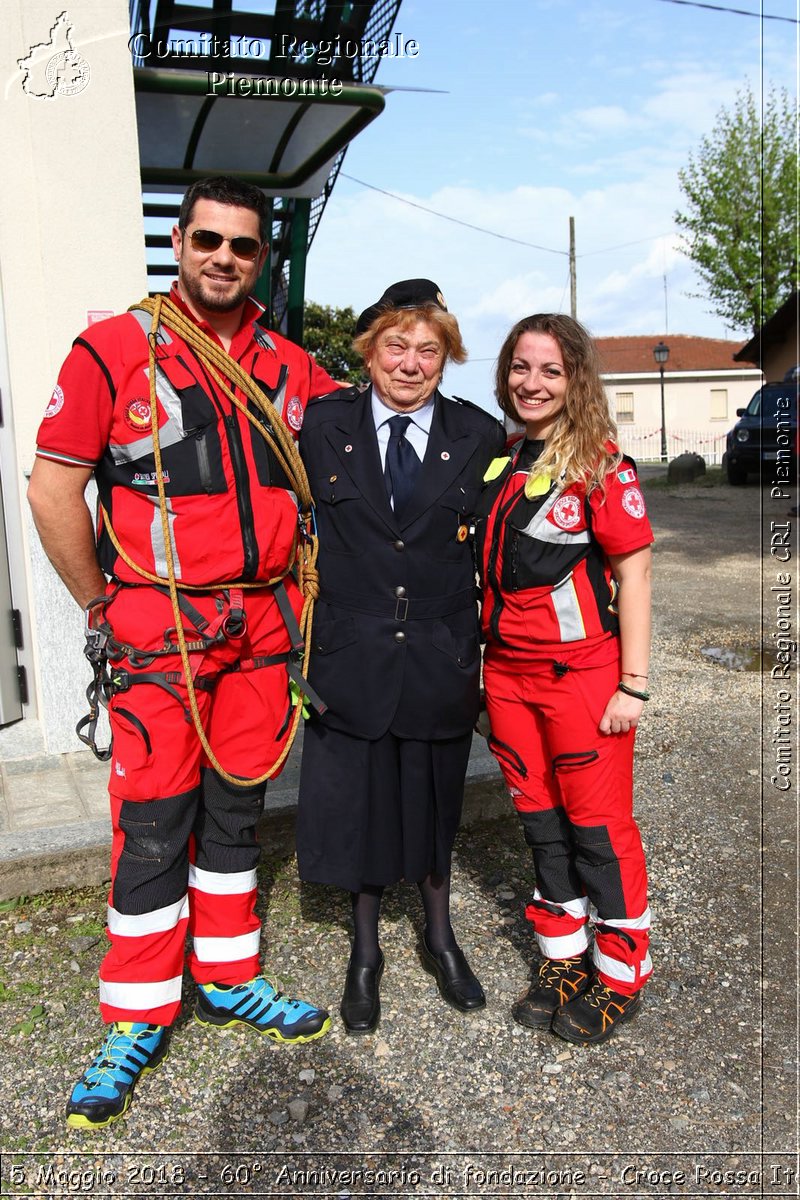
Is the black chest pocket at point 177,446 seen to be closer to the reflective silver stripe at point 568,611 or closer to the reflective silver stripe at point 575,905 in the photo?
the reflective silver stripe at point 568,611

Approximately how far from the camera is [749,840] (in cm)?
390

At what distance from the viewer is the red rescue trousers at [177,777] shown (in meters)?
2.46

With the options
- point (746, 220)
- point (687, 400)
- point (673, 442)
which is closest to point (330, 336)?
point (746, 220)

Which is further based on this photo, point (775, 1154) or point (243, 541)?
→ point (243, 541)

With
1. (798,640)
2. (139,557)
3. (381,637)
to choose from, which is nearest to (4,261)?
(139,557)

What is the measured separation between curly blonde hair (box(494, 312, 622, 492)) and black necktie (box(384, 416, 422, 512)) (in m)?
0.35

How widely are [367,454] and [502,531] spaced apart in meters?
0.44

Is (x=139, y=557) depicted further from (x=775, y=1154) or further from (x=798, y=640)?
(x=798, y=640)

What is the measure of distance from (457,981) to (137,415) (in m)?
1.95

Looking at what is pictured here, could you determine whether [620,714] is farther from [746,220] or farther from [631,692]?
[746,220]

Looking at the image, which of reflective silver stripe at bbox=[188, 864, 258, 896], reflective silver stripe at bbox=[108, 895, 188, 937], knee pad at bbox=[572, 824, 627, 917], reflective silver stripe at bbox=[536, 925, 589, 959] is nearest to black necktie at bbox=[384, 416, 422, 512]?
knee pad at bbox=[572, 824, 627, 917]

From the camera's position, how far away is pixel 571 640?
2.60 metres

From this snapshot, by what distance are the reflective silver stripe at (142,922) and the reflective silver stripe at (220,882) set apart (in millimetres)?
178

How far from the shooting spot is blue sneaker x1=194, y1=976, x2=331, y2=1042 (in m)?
2.73
